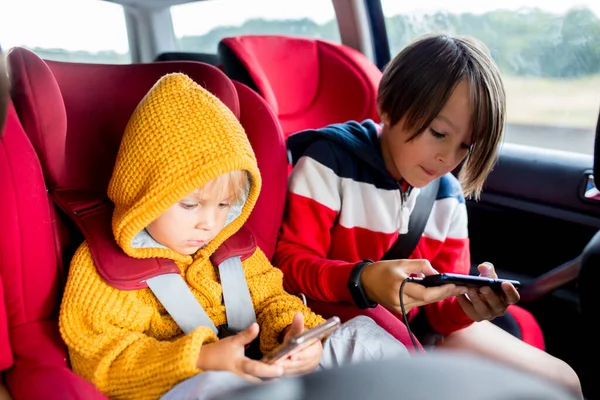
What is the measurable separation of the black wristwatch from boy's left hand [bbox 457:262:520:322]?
0.21m

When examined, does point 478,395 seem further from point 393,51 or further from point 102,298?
point 393,51

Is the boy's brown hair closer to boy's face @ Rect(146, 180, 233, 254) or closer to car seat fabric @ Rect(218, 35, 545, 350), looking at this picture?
boy's face @ Rect(146, 180, 233, 254)

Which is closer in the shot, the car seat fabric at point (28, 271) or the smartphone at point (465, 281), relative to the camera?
the car seat fabric at point (28, 271)

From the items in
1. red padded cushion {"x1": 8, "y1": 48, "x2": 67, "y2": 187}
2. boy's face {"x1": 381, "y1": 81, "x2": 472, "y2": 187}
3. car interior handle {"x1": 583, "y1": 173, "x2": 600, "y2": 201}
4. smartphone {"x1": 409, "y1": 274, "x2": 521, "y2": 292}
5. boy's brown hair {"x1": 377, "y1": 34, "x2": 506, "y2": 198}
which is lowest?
car interior handle {"x1": 583, "y1": 173, "x2": 600, "y2": 201}

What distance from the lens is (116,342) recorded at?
3.32 ft

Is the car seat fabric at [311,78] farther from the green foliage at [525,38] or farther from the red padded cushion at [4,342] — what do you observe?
the red padded cushion at [4,342]

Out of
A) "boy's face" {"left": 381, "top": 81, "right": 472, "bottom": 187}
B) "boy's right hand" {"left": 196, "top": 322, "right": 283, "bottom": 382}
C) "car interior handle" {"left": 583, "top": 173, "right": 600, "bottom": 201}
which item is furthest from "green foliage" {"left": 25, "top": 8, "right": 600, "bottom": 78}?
"boy's right hand" {"left": 196, "top": 322, "right": 283, "bottom": 382}

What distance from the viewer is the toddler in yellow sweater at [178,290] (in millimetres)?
972

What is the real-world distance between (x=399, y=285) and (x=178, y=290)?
1.44 feet

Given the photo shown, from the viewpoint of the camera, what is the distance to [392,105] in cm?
138

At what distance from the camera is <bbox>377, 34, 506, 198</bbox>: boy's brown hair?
4.22 ft

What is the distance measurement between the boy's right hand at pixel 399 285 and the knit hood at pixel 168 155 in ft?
1.13

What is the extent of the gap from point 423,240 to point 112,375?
0.87 m

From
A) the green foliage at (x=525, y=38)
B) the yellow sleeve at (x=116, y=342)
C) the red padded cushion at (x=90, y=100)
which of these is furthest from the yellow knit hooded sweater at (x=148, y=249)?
the green foliage at (x=525, y=38)
